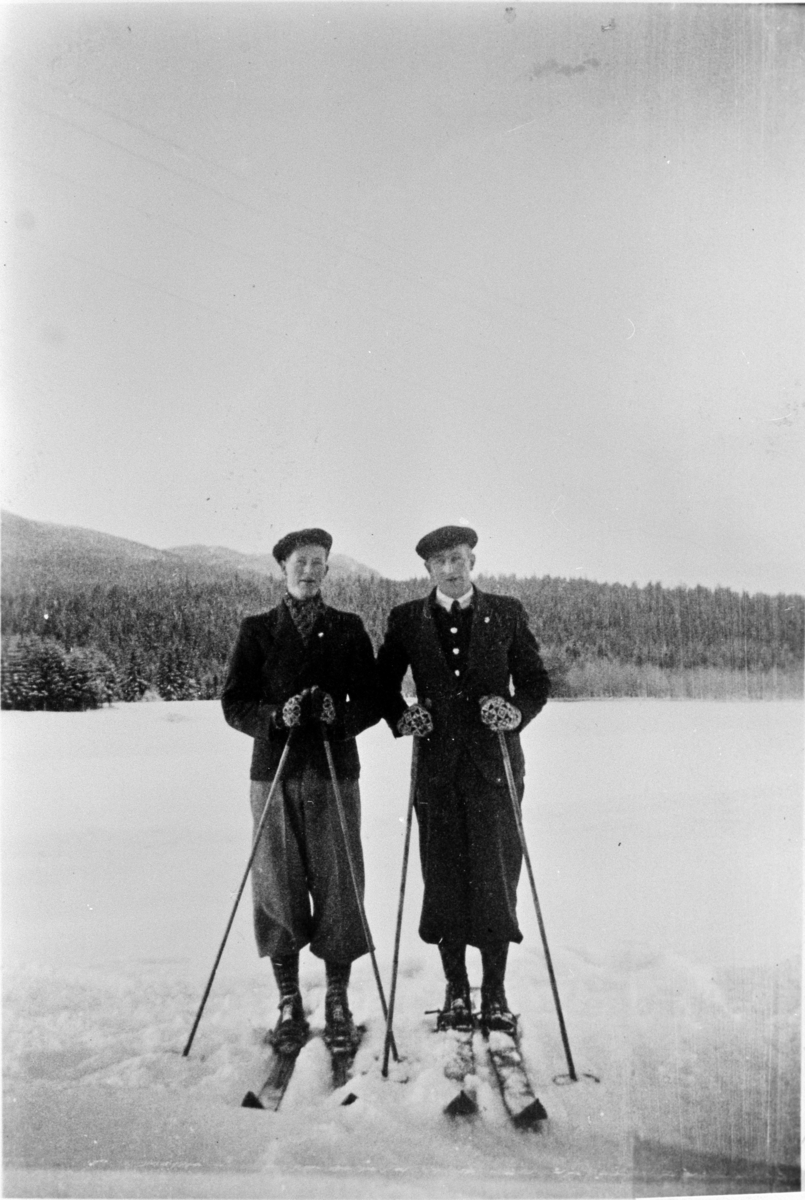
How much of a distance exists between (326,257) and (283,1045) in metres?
2.69

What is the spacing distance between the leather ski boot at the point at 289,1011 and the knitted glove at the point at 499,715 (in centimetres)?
103

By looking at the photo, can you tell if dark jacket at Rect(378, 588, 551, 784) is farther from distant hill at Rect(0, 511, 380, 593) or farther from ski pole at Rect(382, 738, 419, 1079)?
distant hill at Rect(0, 511, 380, 593)

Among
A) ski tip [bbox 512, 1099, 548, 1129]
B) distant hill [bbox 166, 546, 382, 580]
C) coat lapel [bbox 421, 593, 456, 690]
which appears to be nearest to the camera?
ski tip [bbox 512, 1099, 548, 1129]

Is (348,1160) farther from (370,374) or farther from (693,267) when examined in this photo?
(693,267)

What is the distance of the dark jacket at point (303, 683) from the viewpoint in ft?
9.86

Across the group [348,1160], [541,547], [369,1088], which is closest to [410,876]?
[369,1088]

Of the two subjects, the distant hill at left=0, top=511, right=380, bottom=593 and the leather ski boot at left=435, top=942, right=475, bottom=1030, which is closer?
the leather ski boot at left=435, top=942, right=475, bottom=1030

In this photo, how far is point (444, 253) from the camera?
127 inches

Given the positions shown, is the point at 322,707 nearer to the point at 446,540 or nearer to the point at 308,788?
the point at 308,788

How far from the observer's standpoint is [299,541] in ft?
10.2

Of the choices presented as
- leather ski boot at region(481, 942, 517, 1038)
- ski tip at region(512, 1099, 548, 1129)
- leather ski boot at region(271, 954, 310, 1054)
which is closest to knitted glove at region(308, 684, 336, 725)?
leather ski boot at region(271, 954, 310, 1054)

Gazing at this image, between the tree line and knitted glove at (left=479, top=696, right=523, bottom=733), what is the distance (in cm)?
29

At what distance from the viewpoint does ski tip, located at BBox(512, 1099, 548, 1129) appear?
2.88 meters

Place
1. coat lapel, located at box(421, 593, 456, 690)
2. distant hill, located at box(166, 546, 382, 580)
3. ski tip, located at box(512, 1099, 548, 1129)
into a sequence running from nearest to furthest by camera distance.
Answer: ski tip, located at box(512, 1099, 548, 1129) < coat lapel, located at box(421, 593, 456, 690) < distant hill, located at box(166, 546, 382, 580)
